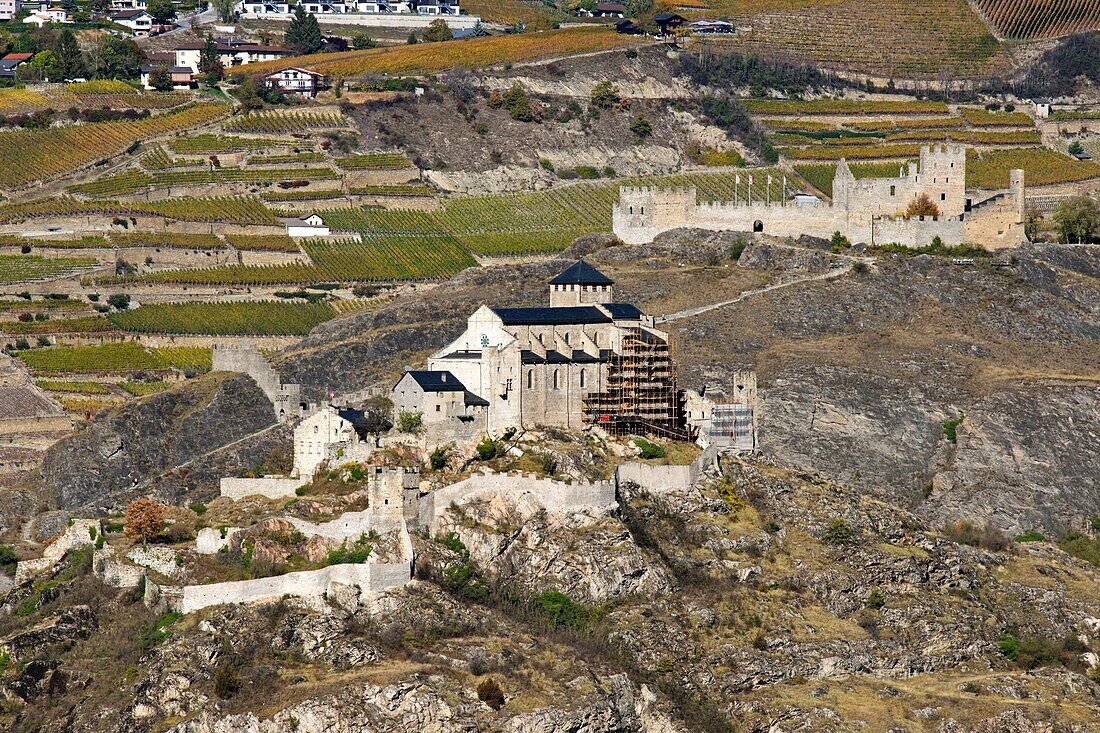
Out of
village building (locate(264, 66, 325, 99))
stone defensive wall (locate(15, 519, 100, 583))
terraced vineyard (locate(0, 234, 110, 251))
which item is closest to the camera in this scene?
stone defensive wall (locate(15, 519, 100, 583))

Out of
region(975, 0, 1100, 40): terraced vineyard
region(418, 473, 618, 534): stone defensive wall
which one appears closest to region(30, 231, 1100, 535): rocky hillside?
region(418, 473, 618, 534): stone defensive wall

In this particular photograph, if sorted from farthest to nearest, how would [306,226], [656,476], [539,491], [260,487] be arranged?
[306,226] < [656,476] < [260,487] < [539,491]

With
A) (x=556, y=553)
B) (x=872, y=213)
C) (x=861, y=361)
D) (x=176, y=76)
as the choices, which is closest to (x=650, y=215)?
(x=872, y=213)

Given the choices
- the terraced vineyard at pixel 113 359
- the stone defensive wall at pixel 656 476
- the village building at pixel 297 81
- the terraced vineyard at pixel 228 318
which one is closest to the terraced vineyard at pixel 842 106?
the village building at pixel 297 81

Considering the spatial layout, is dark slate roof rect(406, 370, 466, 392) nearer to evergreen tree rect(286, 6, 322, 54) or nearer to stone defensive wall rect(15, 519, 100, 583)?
stone defensive wall rect(15, 519, 100, 583)

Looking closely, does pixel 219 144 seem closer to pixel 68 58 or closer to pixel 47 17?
pixel 68 58

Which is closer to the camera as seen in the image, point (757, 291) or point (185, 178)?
point (757, 291)
